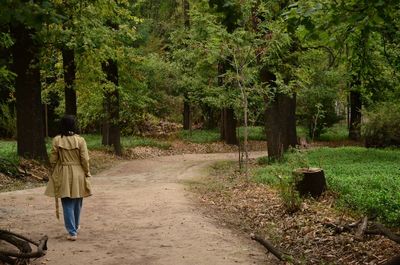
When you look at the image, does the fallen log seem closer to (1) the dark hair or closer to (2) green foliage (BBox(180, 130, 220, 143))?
(1) the dark hair

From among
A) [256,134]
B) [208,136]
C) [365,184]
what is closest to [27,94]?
[365,184]

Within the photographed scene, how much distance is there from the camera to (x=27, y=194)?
12.1 metres

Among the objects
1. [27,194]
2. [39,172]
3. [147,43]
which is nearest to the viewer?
[27,194]

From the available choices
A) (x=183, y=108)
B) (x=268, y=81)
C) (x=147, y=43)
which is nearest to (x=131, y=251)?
(x=268, y=81)

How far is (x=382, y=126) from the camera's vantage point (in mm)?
25297

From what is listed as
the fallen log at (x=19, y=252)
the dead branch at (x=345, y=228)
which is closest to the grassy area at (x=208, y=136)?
the dead branch at (x=345, y=228)

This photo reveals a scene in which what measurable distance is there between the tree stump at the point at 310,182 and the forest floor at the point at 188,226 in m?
0.23

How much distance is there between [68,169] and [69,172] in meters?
0.05

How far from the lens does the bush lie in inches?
972

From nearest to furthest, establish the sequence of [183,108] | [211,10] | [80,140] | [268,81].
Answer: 1. [211,10]
2. [80,140]
3. [268,81]
4. [183,108]

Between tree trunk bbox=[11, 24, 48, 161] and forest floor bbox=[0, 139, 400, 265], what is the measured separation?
2083mm

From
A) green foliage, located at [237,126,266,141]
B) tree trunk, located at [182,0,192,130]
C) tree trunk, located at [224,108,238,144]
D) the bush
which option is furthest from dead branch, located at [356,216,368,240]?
green foliage, located at [237,126,266,141]

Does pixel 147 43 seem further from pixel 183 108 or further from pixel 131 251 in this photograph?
pixel 131 251

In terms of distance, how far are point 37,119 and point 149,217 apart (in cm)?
804
